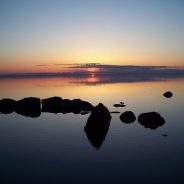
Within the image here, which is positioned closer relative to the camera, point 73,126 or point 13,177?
point 13,177

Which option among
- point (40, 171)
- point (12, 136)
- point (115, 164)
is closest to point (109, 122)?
point (12, 136)

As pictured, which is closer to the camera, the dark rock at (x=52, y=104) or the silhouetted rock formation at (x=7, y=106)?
the silhouetted rock formation at (x=7, y=106)

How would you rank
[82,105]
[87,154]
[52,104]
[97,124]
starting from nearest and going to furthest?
[87,154], [97,124], [82,105], [52,104]

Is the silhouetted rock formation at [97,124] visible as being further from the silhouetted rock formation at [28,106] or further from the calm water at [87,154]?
the silhouetted rock formation at [28,106]

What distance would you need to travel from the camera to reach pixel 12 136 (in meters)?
28.9

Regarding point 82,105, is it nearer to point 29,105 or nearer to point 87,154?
point 29,105

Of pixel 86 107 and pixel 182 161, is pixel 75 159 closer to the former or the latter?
pixel 182 161

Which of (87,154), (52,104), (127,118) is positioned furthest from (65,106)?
(87,154)

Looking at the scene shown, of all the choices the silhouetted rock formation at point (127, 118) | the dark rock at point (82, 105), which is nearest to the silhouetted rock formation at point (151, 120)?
the silhouetted rock formation at point (127, 118)

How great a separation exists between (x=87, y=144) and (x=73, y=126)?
24.7 ft

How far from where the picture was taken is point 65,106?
154ft

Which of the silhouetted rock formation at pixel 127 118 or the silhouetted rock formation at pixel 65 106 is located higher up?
the silhouetted rock formation at pixel 127 118

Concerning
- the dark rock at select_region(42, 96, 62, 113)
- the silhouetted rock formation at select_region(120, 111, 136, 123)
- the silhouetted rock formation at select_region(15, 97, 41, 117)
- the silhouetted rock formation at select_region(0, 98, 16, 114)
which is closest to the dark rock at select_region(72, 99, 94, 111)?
the dark rock at select_region(42, 96, 62, 113)

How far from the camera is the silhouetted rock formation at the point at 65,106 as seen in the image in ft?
148
